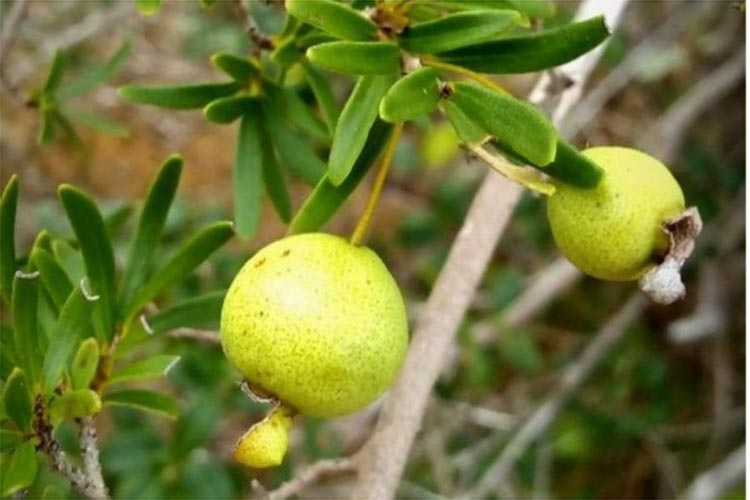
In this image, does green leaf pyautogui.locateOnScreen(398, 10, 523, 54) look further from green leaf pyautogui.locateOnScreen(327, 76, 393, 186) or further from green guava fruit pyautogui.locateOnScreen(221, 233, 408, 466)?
green guava fruit pyautogui.locateOnScreen(221, 233, 408, 466)

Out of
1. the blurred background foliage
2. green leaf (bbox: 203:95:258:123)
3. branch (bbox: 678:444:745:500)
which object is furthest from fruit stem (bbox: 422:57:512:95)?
branch (bbox: 678:444:745:500)

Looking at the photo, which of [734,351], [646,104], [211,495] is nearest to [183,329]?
[211,495]

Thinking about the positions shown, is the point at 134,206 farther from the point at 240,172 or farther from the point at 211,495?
the point at 211,495

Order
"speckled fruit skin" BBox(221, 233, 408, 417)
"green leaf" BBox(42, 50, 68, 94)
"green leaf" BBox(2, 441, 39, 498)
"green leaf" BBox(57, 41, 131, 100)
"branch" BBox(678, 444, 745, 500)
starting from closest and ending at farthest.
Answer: "speckled fruit skin" BBox(221, 233, 408, 417) < "green leaf" BBox(2, 441, 39, 498) < "green leaf" BBox(42, 50, 68, 94) < "green leaf" BBox(57, 41, 131, 100) < "branch" BBox(678, 444, 745, 500)

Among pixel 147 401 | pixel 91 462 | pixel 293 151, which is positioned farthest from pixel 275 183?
pixel 91 462

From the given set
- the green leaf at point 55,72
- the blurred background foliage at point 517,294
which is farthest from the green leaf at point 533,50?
the blurred background foliage at point 517,294

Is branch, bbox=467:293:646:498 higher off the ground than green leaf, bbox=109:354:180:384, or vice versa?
green leaf, bbox=109:354:180:384

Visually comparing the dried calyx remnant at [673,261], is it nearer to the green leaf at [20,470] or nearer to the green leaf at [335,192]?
the green leaf at [335,192]
